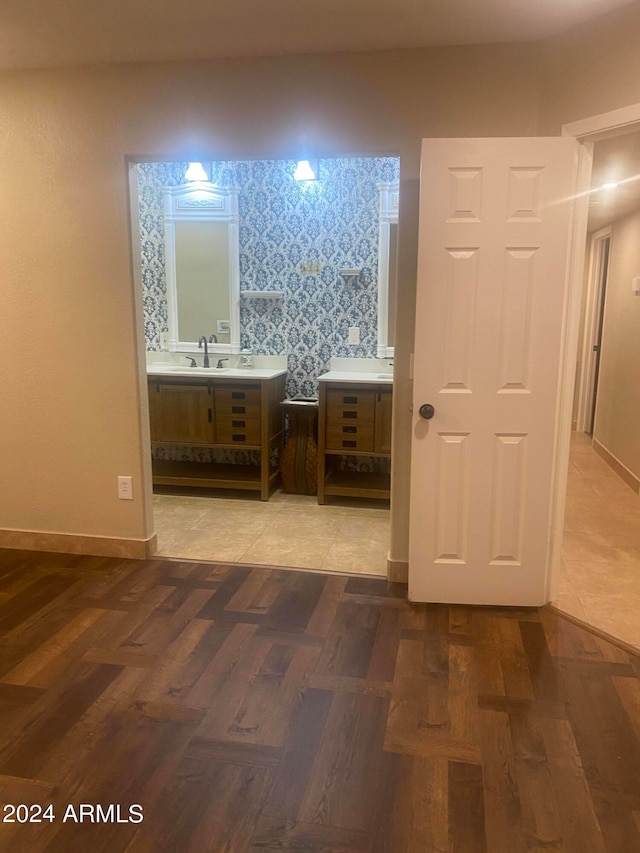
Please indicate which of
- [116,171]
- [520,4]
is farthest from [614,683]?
[116,171]

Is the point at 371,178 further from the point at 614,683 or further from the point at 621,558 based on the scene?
the point at 614,683

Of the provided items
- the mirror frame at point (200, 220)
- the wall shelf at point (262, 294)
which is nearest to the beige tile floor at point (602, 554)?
the wall shelf at point (262, 294)

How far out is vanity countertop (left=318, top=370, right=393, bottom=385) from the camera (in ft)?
13.4

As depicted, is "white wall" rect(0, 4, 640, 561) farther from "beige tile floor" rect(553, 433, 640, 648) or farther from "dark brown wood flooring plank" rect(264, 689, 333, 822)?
"dark brown wood flooring plank" rect(264, 689, 333, 822)

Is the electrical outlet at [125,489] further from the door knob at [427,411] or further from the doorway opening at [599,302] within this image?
the doorway opening at [599,302]

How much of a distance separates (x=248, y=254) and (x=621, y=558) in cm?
324

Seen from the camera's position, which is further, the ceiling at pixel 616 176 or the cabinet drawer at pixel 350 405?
the cabinet drawer at pixel 350 405

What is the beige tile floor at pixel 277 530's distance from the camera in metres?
3.39

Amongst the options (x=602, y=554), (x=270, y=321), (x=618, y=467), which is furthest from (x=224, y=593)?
(x=618, y=467)

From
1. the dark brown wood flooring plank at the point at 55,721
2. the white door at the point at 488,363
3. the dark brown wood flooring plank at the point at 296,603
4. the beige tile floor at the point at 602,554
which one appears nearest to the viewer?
the dark brown wood flooring plank at the point at 55,721

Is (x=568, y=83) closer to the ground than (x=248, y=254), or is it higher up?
higher up

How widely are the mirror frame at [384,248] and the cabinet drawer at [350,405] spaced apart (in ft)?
1.81

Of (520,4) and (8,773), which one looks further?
(520,4)

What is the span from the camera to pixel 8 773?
1.80m
